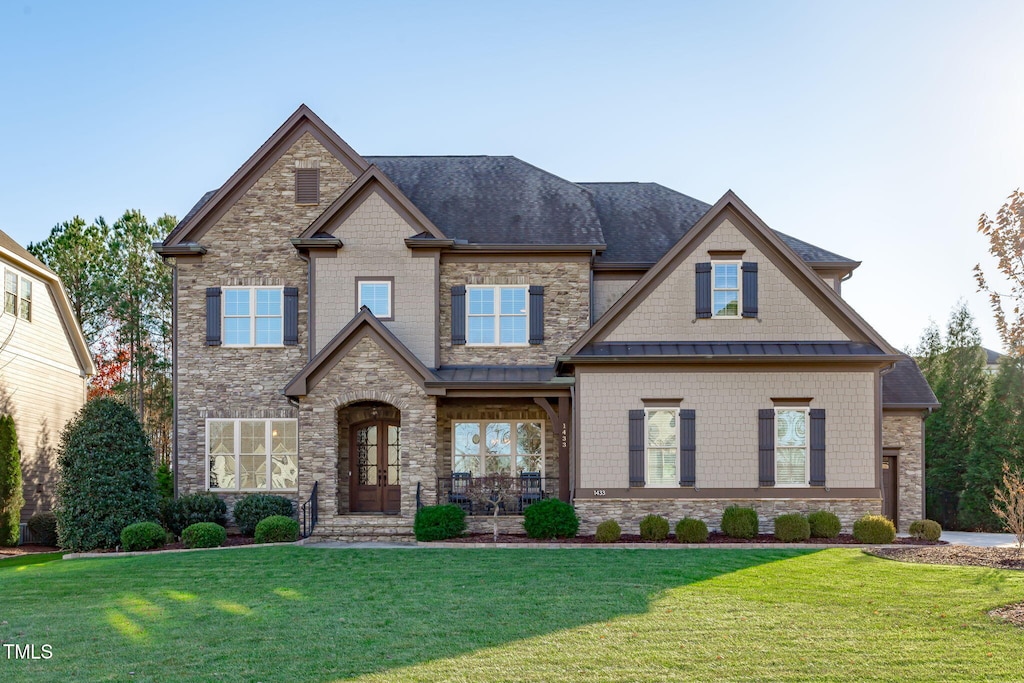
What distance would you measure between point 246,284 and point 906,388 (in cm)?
1662

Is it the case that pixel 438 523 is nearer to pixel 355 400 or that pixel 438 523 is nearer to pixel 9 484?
pixel 355 400

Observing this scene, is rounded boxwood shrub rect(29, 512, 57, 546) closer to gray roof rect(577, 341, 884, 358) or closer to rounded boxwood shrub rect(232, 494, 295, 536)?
rounded boxwood shrub rect(232, 494, 295, 536)

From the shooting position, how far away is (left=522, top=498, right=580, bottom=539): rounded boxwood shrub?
62.4ft

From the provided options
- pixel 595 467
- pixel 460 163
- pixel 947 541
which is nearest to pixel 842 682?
pixel 595 467

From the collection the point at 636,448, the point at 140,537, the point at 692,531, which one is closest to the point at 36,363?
the point at 140,537

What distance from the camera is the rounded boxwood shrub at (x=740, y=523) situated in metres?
18.9

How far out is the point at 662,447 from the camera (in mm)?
20062

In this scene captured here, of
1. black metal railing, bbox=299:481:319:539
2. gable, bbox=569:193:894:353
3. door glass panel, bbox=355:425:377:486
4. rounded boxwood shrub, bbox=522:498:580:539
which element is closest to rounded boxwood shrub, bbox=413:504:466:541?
rounded boxwood shrub, bbox=522:498:580:539

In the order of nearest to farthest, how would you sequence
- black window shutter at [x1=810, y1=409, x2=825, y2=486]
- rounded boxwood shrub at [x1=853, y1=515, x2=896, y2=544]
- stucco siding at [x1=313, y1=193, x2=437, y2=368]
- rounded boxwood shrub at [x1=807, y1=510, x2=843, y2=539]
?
rounded boxwood shrub at [x1=853, y1=515, x2=896, y2=544], rounded boxwood shrub at [x1=807, y1=510, x2=843, y2=539], black window shutter at [x1=810, y1=409, x2=825, y2=486], stucco siding at [x1=313, y1=193, x2=437, y2=368]

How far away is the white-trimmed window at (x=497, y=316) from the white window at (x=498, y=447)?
212cm

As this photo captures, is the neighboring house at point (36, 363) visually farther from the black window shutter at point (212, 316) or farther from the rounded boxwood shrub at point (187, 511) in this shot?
the rounded boxwood shrub at point (187, 511)

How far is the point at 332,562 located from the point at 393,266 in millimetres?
8456

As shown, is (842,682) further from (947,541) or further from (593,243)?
(593,243)

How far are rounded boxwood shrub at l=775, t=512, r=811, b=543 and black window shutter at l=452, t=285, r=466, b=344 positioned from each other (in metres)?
8.48
